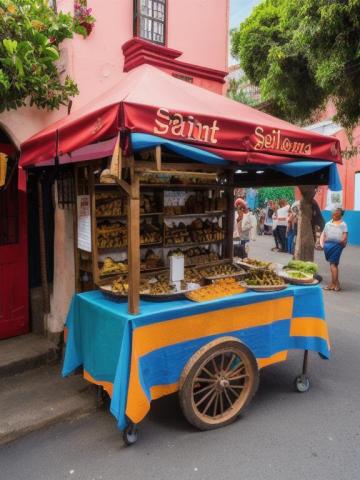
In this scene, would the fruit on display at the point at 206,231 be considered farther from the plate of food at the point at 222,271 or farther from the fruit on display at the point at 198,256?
the plate of food at the point at 222,271

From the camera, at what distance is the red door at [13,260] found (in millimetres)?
5098

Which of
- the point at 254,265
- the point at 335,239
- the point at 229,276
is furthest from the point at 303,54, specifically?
the point at 229,276

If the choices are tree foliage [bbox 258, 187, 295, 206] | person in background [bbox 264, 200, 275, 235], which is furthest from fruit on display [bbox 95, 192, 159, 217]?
tree foliage [bbox 258, 187, 295, 206]

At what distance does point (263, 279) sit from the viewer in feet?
14.6

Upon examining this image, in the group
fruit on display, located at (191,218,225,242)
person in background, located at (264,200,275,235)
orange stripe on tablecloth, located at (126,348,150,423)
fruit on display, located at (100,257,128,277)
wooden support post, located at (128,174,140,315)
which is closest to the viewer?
orange stripe on tablecloth, located at (126,348,150,423)

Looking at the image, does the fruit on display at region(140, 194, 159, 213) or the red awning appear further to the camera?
the fruit on display at region(140, 194, 159, 213)

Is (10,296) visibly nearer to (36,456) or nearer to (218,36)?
(36,456)

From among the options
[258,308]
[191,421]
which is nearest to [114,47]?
[258,308]

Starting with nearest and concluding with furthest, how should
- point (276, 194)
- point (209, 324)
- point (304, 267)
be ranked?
point (209, 324) → point (304, 267) → point (276, 194)

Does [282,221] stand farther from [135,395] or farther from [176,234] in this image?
[135,395]

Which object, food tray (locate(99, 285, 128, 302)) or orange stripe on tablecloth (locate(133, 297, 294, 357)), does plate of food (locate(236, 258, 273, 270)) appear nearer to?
orange stripe on tablecloth (locate(133, 297, 294, 357))

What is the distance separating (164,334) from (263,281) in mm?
1437

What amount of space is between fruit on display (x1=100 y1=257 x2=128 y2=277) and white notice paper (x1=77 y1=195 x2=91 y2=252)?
292mm

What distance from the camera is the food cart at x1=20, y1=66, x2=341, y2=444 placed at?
3.22 m
